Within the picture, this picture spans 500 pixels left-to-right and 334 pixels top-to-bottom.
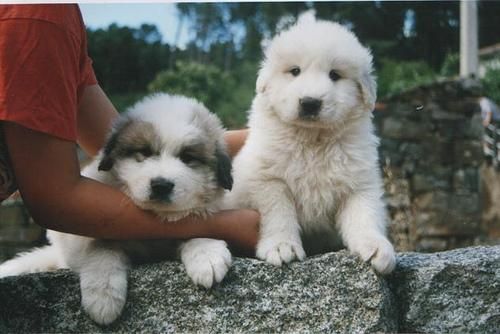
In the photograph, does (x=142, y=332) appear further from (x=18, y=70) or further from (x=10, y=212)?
(x=10, y=212)

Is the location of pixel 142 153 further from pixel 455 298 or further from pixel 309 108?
pixel 455 298

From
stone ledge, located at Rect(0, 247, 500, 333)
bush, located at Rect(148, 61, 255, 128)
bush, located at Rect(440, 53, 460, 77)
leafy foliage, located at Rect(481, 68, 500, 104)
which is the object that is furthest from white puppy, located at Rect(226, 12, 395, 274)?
bush, located at Rect(440, 53, 460, 77)

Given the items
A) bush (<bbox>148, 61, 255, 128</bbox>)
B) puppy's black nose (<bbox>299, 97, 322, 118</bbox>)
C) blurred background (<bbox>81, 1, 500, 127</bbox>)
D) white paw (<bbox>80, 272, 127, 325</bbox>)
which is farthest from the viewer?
bush (<bbox>148, 61, 255, 128</bbox>)

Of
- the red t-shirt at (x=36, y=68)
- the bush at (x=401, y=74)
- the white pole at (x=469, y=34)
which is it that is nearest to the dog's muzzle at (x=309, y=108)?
the red t-shirt at (x=36, y=68)

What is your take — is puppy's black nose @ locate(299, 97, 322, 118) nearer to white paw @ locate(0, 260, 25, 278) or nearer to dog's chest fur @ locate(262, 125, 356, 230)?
dog's chest fur @ locate(262, 125, 356, 230)

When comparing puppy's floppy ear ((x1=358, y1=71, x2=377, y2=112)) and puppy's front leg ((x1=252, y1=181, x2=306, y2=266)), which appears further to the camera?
puppy's floppy ear ((x1=358, y1=71, x2=377, y2=112))

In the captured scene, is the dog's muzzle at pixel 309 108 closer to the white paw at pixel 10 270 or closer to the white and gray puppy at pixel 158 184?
the white and gray puppy at pixel 158 184

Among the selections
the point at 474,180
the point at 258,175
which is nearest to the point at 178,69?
the point at 474,180

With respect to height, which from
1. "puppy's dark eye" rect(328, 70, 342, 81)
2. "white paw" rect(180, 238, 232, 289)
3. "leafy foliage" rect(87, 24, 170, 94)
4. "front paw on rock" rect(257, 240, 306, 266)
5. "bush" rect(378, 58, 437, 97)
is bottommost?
"bush" rect(378, 58, 437, 97)
